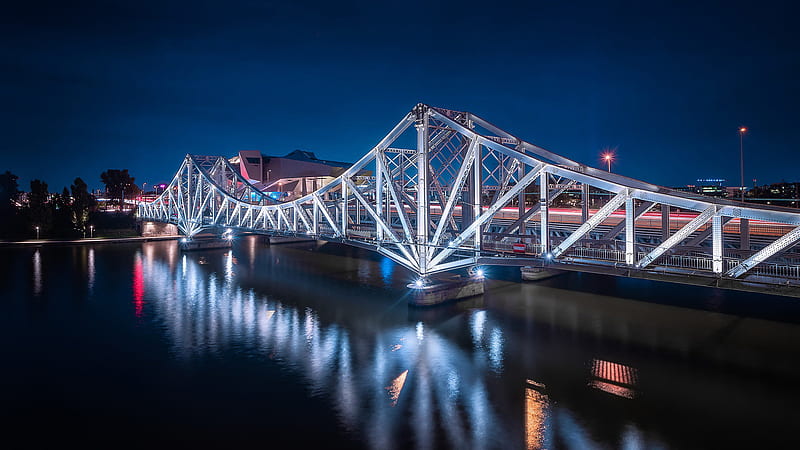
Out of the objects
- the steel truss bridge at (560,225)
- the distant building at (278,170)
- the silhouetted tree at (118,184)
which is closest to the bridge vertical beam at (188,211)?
the steel truss bridge at (560,225)

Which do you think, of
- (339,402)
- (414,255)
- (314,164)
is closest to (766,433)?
(339,402)

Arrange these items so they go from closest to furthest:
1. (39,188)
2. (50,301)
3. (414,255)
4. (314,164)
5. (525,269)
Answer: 1. (414,255)
2. (50,301)
3. (525,269)
4. (39,188)
5. (314,164)

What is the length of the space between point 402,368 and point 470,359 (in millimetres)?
3726

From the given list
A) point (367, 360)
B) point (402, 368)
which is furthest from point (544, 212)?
point (367, 360)

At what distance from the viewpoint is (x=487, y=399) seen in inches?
830

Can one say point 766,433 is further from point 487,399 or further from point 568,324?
point 568,324

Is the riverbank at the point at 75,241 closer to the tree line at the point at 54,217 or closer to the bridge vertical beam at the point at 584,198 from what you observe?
the tree line at the point at 54,217

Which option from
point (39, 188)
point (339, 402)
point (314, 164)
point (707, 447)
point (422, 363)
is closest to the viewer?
point (707, 447)

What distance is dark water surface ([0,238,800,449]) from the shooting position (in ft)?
60.0

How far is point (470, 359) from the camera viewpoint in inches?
1027

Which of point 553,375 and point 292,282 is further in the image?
point 292,282

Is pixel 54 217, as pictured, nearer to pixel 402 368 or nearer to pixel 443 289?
pixel 443 289

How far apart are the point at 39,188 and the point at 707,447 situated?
123516mm

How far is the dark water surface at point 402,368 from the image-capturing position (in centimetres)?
1830
